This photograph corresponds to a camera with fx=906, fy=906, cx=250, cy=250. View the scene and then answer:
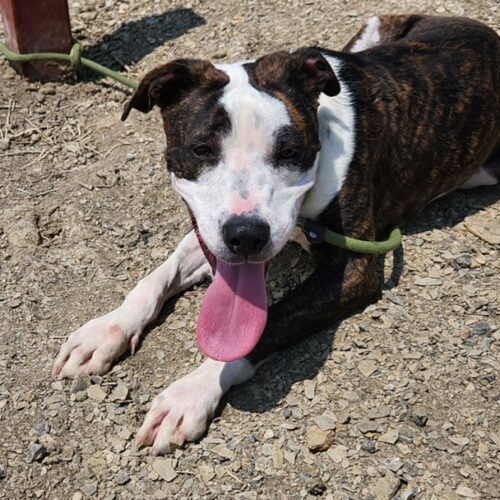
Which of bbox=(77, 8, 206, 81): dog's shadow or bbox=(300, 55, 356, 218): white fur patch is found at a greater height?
bbox=(300, 55, 356, 218): white fur patch

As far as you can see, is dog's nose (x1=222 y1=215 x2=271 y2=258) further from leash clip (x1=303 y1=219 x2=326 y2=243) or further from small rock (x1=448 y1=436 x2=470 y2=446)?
small rock (x1=448 y1=436 x2=470 y2=446)

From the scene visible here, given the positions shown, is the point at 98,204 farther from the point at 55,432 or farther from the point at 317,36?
the point at 317,36

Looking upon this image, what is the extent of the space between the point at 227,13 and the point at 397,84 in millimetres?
2504

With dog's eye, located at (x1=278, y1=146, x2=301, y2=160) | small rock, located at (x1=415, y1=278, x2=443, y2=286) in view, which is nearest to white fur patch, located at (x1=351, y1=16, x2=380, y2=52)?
small rock, located at (x1=415, y1=278, x2=443, y2=286)

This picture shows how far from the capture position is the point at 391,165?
4520 mm

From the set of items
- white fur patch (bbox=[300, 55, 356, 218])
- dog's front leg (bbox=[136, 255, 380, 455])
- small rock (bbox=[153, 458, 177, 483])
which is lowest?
small rock (bbox=[153, 458, 177, 483])

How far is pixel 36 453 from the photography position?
142 inches

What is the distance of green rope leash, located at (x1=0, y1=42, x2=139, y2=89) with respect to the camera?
19.0 ft

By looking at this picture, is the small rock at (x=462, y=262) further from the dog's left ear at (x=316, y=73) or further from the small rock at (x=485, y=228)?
the dog's left ear at (x=316, y=73)

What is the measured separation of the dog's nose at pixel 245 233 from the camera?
3469 millimetres

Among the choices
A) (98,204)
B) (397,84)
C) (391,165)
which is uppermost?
(397,84)

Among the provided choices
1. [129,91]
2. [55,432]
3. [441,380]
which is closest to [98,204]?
[129,91]

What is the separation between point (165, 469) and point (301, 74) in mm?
1751

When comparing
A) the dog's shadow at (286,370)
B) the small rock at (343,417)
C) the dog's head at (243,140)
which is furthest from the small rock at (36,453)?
the small rock at (343,417)
